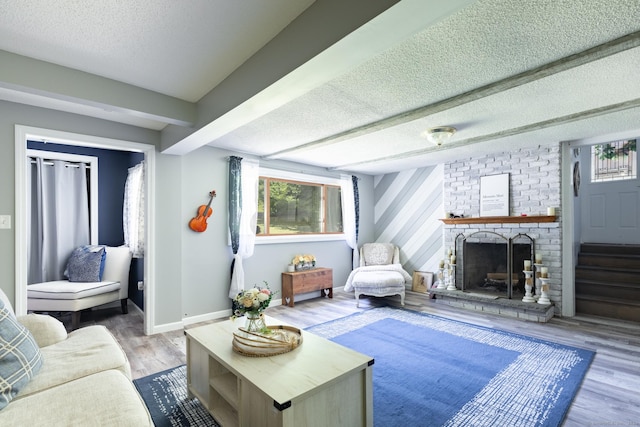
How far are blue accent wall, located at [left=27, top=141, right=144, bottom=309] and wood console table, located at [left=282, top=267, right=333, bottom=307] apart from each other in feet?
6.91

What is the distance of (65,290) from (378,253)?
452 centimetres

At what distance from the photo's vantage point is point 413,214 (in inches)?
224

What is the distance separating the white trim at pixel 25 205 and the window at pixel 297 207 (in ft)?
5.07

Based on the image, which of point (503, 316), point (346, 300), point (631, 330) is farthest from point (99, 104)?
point (631, 330)

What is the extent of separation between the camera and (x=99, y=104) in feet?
7.82

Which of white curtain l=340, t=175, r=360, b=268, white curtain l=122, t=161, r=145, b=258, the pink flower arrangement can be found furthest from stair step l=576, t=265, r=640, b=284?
white curtain l=122, t=161, r=145, b=258

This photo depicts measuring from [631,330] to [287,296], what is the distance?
4.17 metres

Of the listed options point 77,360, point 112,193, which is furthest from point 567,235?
point 112,193

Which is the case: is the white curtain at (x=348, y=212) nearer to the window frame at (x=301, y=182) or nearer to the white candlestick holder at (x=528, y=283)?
the window frame at (x=301, y=182)

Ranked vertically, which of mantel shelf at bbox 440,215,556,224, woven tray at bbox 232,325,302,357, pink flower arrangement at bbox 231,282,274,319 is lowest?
woven tray at bbox 232,325,302,357

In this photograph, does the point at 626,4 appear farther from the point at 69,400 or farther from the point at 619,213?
the point at 619,213

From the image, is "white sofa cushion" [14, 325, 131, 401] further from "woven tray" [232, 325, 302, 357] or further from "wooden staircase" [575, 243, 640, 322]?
"wooden staircase" [575, 243, 640, 322]

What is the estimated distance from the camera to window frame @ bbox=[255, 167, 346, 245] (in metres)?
4.72

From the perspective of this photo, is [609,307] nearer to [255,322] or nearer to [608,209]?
[608,209]
